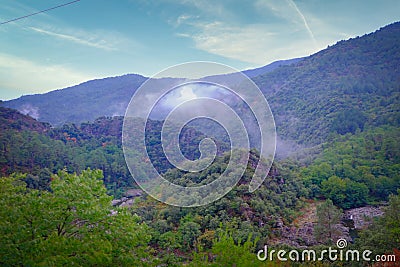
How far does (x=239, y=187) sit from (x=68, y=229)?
13203 mm

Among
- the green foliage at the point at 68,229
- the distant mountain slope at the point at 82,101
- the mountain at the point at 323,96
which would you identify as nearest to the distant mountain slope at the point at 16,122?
the green foliage at the point at 68,229

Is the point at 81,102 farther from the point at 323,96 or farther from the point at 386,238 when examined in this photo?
the point at 386,238

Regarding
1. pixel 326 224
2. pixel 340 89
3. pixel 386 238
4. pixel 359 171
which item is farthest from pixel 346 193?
pixel 340 89

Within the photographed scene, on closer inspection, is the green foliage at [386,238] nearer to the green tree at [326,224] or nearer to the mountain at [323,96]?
the green tree at [326,224]

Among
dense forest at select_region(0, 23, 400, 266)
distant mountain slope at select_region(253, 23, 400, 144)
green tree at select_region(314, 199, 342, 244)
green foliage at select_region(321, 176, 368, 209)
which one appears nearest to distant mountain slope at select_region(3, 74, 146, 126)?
dense forest at select_region(0, 23, 400, 266)

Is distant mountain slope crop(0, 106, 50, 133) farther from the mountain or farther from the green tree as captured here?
the mountain

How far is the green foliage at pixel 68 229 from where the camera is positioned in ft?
21.3

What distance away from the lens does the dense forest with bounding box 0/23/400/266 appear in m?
7.37

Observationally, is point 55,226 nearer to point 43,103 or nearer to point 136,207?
point 136,207

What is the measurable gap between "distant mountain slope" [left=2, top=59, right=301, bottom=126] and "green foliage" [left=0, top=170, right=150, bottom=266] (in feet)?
258

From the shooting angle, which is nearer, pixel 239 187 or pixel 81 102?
pixel 239 187

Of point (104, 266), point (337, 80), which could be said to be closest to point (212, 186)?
point (104, 266)

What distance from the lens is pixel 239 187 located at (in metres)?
19.5

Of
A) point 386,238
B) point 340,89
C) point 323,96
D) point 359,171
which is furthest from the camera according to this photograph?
point 323,96
